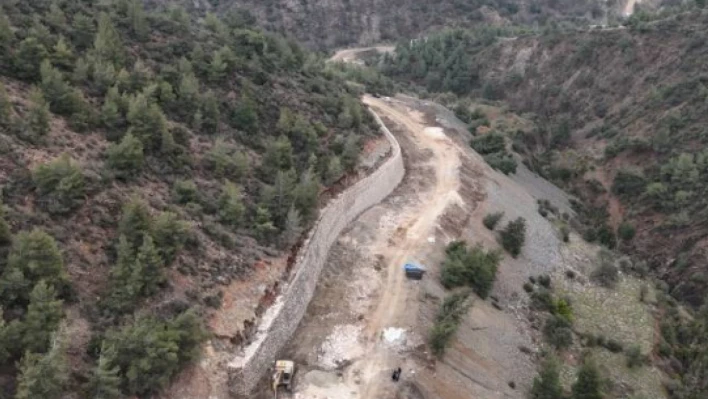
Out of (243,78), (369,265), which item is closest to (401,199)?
(369,265)

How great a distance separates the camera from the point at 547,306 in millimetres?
40312

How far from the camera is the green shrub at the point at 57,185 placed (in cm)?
2465

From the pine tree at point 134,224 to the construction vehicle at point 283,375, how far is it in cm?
770

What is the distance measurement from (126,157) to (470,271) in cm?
2019

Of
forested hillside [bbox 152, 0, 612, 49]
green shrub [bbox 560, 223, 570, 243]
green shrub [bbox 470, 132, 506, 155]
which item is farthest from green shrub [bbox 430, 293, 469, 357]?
forested hillside [bbox 152, 0, 612, 49]

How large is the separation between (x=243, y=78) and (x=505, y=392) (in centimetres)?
2805

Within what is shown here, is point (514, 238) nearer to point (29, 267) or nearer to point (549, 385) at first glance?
point (549, 385)

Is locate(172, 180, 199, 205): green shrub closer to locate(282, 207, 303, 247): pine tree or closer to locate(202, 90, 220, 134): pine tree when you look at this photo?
locate(282, 207, 303, 247): pine tree

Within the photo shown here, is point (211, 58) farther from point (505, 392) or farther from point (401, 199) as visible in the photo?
point (505, 392)

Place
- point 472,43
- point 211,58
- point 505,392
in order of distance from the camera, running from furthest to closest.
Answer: point 472,43, point 211,58, point 505,392

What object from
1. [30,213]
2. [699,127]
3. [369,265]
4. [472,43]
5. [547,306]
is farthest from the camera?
[472,43]

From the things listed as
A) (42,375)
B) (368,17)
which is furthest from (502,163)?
(368,17)

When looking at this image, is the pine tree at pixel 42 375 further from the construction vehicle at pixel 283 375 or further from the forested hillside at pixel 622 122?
the forested hillside at pixel 622 122

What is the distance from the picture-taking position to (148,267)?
79.4 feet
